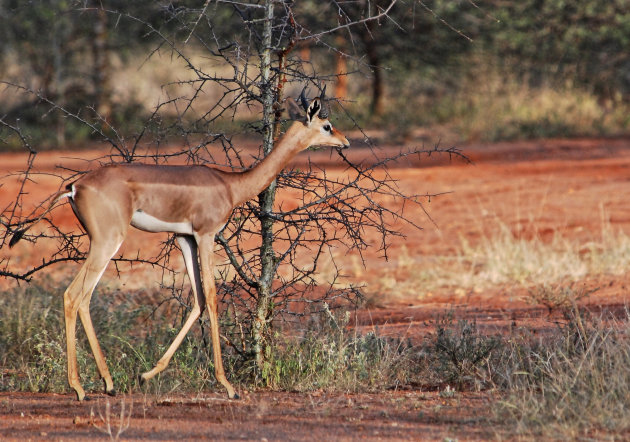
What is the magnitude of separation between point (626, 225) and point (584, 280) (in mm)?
3174

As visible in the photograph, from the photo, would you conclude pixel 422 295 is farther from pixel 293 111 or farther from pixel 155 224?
pixel 155 224

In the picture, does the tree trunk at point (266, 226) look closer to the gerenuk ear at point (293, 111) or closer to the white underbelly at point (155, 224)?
the gerenuk ear at point (293, 111)

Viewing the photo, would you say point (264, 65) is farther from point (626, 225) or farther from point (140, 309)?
point (626, 225)

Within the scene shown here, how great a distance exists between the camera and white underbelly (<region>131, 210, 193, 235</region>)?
5.52m

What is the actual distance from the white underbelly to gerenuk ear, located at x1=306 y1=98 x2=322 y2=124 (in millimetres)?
999

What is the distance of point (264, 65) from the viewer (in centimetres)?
641

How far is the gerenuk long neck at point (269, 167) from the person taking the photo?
230 inches

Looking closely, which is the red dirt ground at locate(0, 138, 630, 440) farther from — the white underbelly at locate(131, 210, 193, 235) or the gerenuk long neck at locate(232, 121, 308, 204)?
the white underbelly at locate(131, 210, 193, 235)

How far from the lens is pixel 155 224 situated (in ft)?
18.3

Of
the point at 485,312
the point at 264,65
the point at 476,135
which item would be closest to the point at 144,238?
the point at 485,312

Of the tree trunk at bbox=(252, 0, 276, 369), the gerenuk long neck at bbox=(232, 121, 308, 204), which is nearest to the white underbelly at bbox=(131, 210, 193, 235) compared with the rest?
the gerenuk long neck at bbox=(232, 121, 308, 204)

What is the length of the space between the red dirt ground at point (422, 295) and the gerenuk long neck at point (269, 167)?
588 mm

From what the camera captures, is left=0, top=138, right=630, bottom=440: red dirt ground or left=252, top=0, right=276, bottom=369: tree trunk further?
left=252, top=0, right=276, bottom=369: tree trunk

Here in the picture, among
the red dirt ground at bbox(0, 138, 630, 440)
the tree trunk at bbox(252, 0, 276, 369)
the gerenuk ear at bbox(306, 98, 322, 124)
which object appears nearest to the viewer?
the red dirt ground at bbox(0, 138, 630, 440)
